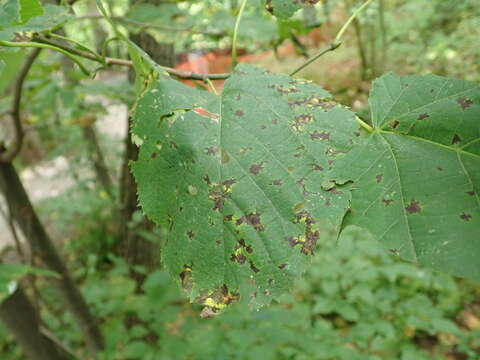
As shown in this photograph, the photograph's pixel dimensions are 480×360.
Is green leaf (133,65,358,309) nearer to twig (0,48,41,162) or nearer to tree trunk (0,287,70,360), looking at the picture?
twig (0,48,41,162)

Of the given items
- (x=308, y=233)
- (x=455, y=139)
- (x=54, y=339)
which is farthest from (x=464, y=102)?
(x=54, y=339)

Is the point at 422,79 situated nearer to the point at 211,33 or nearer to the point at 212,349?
the point at 211,33

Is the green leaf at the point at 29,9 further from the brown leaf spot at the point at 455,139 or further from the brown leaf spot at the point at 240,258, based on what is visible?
the brown leaf spot at the point at 455,139

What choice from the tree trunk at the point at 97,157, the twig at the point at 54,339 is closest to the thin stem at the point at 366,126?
the twig at the point at 54,339

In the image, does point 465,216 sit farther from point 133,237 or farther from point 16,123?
point 133,237

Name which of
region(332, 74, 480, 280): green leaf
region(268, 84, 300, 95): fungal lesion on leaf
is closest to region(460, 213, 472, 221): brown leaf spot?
region(332, 74, 480, 280): green leaf

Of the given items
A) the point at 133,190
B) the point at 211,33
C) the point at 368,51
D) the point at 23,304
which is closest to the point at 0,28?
the point at 211,33

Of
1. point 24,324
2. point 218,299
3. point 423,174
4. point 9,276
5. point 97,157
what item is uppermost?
point 423,174
